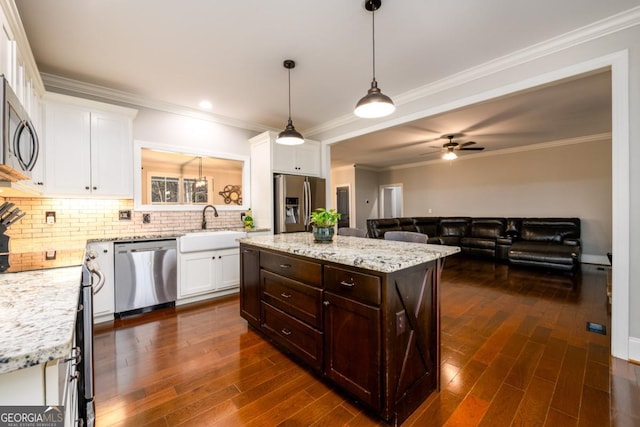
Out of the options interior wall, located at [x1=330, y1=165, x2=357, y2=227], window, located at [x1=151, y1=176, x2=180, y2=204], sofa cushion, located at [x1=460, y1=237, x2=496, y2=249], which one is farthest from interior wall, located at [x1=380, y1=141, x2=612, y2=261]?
window, located at [x1=151, y1=176, x2=180, y2=204]

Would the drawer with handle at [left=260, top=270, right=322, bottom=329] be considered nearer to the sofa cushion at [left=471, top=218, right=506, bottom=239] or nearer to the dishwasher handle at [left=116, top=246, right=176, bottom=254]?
the dishwasher handle at [left=116, top=246, right=176, bottom=254]

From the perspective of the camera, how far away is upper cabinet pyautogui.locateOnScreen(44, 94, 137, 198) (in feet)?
9.23

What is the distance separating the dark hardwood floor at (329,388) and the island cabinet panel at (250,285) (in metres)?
0.18

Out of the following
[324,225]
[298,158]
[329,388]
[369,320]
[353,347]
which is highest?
[298,158]

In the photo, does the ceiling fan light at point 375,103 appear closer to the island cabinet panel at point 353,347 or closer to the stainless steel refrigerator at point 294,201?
the island cabinet panel at point 353,347

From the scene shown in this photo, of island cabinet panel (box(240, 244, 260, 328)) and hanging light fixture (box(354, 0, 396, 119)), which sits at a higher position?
hanging light fixture (box(354, 0, 396, 119))

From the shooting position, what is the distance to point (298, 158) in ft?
14.6

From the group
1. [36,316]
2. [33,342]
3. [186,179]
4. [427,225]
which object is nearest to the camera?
[33,342]

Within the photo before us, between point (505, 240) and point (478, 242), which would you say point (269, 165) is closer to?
point (478, 242)

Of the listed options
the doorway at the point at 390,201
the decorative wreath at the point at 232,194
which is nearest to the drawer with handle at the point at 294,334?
the decorative wreath at the point at 232,194

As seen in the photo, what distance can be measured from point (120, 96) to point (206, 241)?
2073mm

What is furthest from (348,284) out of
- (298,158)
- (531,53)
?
(298,158)

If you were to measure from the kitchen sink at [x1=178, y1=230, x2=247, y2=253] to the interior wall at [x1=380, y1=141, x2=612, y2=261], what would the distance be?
643cm

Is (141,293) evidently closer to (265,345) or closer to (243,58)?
(265,345)
